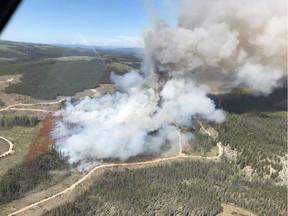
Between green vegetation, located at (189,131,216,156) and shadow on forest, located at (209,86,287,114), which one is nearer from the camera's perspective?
green vegetation, located at (189,131,216,156)

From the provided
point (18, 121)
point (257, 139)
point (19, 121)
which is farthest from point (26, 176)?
point (257, 139)

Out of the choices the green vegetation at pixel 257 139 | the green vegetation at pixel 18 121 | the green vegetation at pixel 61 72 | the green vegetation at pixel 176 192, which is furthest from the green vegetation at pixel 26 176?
the green vegetation at pixel 257 139

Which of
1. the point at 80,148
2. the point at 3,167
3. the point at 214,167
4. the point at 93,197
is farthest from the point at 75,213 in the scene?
the point at 214,167

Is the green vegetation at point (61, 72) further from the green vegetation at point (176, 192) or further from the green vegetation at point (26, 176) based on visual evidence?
the green vegetation at point (176, 192)

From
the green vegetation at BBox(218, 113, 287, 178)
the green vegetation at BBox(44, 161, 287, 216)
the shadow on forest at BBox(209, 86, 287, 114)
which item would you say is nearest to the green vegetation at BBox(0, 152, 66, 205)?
the green vegetation at BBox(44, 161, 287, 216)

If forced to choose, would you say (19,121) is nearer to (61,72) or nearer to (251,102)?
(61,72)

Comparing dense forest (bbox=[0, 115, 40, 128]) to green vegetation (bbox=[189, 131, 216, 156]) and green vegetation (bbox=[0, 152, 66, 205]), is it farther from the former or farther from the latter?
green vegetation (bbox=[189, 131, 216, 156])
